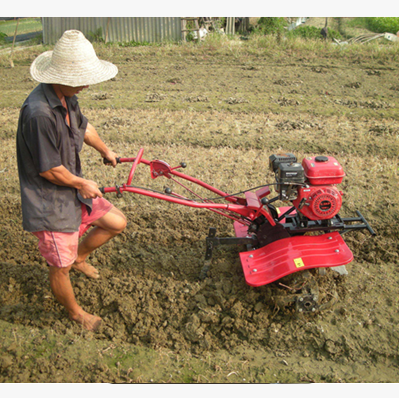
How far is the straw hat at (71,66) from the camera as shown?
2516mm

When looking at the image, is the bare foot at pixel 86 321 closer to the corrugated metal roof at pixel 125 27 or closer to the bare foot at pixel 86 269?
the bare foot at pixel 86 269

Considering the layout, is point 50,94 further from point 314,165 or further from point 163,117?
A: point 163,117

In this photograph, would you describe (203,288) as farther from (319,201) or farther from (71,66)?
(71,66)

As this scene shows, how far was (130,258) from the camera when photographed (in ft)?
12.5

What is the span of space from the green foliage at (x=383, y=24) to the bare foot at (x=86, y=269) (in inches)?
673

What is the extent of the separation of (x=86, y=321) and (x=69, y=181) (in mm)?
1127

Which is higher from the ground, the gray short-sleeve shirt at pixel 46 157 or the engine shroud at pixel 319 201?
the gray short-sleeve shirt at pixel 46 157

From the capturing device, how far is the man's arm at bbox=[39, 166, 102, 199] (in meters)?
2.56

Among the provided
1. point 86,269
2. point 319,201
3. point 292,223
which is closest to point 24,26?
point 86,269

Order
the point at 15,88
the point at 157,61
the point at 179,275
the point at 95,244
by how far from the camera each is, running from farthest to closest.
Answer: the point at 157,61
the point at 15,88
the point at 179,275
the point at 95,244

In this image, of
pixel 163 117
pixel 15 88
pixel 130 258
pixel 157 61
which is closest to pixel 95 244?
pixel 130 258

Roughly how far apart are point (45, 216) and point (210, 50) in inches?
412

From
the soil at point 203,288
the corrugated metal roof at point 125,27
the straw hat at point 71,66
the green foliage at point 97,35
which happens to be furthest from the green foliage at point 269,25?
the straw hat at point 71,66

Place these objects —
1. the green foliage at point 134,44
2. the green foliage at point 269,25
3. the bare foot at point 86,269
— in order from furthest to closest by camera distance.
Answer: the green foliage at point 269,25 → the green foliage at point 134,44 → the bare foot at point 86,269
